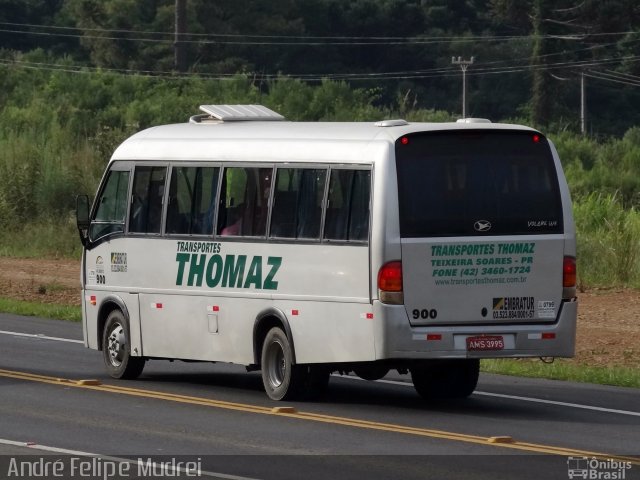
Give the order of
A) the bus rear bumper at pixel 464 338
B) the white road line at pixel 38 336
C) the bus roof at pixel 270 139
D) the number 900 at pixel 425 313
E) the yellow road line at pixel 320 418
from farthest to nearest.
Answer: the white road line at pixel 38 336, the bus roof at pixel 270 139, the number 900 at pixel 425 313, the bus rear bumper at pixel 464 338, the yellow road line at pixel 320 418

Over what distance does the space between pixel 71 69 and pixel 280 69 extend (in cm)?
1453

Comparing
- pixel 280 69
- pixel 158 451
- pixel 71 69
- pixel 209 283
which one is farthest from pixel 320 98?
pixel 158 451

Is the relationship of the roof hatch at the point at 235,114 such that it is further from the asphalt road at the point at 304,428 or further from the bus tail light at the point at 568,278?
the bus tail light at the point at 568,278

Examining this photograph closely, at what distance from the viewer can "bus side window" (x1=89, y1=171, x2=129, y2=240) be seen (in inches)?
679

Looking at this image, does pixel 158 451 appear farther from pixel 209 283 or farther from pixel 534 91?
pixel 534 91

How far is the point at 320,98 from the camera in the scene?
63.0m

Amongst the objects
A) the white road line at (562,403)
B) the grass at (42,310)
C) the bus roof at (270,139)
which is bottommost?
the grass at (42,310)

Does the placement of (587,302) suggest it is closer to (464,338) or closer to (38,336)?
(38,336)

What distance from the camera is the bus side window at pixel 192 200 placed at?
1611 cm

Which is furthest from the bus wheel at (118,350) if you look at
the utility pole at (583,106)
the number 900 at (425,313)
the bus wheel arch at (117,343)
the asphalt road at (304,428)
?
the utility pole at (583,106)

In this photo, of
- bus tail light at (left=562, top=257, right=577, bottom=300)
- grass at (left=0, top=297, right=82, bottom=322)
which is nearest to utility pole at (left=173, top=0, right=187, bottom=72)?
grass at (left=0, top=297, right=82, bottom=322)

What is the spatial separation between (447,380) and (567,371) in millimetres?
3502

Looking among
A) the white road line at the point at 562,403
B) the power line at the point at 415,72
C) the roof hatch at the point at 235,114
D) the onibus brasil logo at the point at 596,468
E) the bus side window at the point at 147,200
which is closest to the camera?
the onibus brasil logo at the point at 596,468

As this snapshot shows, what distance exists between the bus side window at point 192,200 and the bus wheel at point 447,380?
2571 millimetres
